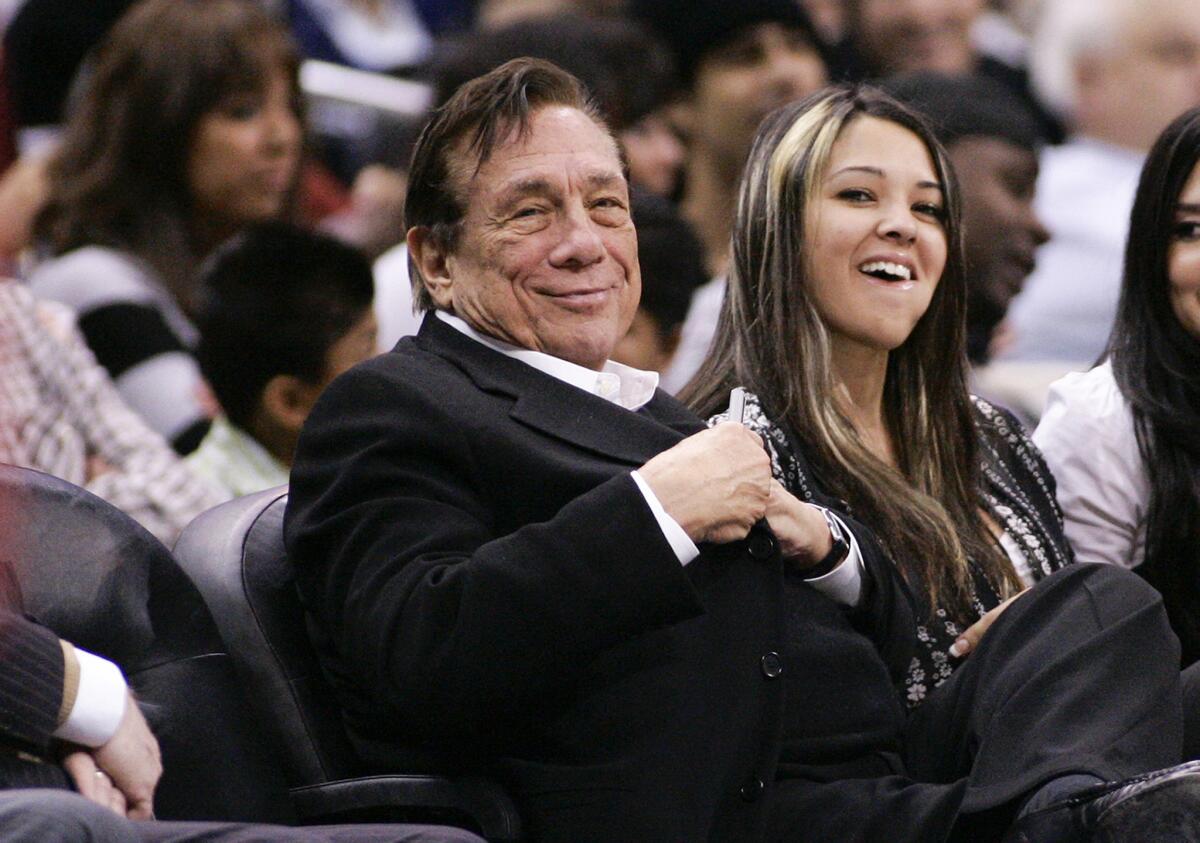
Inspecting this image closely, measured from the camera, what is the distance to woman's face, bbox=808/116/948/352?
3295mm

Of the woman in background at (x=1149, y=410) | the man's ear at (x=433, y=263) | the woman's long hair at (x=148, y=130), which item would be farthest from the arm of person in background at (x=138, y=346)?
the woman in background at (x=1149, y=410)

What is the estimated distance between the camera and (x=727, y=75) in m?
5.72

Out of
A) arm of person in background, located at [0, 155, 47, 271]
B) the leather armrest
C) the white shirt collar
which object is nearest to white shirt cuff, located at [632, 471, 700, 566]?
the white shirt collar

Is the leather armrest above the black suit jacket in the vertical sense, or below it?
below

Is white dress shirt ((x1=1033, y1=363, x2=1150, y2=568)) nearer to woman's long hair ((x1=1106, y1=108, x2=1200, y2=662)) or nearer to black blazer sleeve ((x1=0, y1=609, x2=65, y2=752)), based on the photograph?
woman's long hair ((x1=1106, y1=108, x2=1200, y2=662))

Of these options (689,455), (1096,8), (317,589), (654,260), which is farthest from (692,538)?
(1096,8)

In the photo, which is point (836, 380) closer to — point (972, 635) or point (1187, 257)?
point (972, 635)

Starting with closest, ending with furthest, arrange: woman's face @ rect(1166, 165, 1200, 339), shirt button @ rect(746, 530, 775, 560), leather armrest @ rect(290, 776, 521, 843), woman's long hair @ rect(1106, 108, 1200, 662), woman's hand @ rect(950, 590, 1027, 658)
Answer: leather armrest @ rect(290, 776, 521, 843) < shirt button @ rect(746, 530, 775, 560) < woman's hand @ rect(950, 590, 1027, 658) < woman's long hair @ rect(1106, 108, 1200, 662) < woman's face @ rect(1166, 165, 1200, 339)

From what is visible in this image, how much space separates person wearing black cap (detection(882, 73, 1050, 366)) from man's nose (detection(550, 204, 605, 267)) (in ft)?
6.68

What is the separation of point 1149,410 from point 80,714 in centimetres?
195

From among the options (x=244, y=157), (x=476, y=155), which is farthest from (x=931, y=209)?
(x=244, y=157)

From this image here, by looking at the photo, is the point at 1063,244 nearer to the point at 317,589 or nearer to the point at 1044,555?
the point at 1044,555

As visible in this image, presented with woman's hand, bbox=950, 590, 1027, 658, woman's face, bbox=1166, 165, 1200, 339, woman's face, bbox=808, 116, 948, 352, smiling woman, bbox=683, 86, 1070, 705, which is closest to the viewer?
woman's hand, bbox=950, 590, 1027, 658

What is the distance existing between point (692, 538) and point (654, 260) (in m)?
2.07
